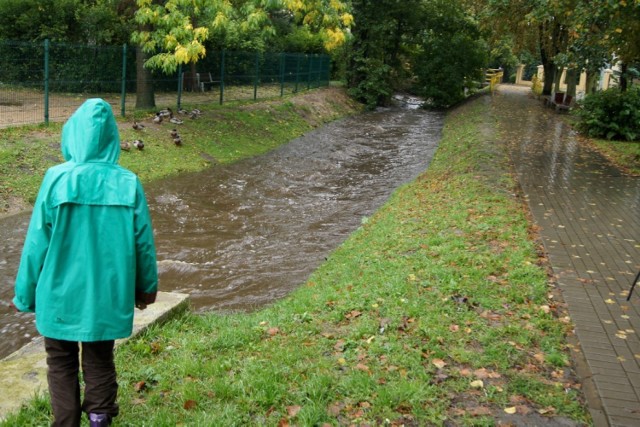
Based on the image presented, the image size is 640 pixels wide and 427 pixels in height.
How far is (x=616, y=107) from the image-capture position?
19359mm

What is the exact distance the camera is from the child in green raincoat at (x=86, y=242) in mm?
3105

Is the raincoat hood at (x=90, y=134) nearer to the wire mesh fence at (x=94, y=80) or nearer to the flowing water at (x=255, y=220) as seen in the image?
the flowing water at (x=255, y=220)

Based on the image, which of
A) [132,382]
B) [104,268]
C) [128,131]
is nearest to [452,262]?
[132,382]

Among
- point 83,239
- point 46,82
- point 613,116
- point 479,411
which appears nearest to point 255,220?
point 46,82

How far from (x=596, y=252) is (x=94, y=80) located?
1269cm

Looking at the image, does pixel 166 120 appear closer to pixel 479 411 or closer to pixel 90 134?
pixel 90 134

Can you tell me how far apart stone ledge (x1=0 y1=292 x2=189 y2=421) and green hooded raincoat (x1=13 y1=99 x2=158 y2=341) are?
38.5 inches

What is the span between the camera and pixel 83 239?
3131 millimetres

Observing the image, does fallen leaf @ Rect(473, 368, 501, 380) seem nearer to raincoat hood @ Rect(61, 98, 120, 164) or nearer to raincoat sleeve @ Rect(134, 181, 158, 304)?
raincoat sleeve @ Rect(134, 181, 158, 304)

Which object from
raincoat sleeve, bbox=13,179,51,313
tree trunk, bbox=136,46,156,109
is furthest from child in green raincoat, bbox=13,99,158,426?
tree trunk, bbox=136,46,156,109

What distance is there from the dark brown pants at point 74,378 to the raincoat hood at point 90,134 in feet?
3.20

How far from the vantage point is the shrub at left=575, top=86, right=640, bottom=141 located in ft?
61.6

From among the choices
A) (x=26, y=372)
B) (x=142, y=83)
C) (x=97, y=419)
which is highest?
(x=142, y=83)

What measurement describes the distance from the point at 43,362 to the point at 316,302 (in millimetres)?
2480
